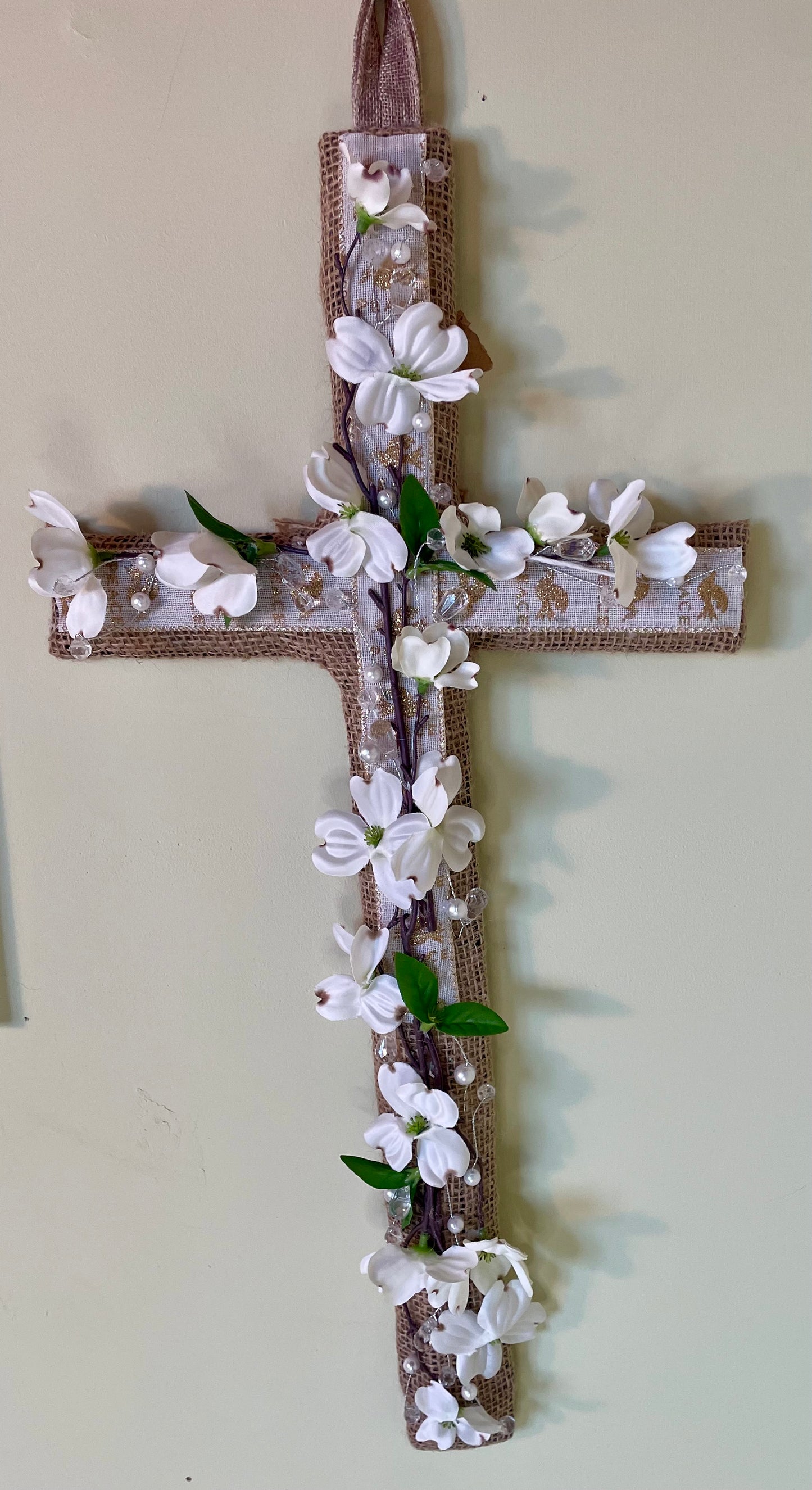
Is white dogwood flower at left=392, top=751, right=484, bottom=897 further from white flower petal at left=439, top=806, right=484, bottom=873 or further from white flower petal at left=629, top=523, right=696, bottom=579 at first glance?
white flower petal at left=629, top=523, right=696, bottom=579

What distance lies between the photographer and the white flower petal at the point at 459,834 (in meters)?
0.58

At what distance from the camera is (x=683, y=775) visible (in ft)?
2.21

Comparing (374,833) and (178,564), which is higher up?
(178,564)

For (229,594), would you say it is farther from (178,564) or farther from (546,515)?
(546,515)

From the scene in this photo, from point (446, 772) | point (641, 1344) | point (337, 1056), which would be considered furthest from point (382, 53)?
point (641, 1344)

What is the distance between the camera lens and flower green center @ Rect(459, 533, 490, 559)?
56cm

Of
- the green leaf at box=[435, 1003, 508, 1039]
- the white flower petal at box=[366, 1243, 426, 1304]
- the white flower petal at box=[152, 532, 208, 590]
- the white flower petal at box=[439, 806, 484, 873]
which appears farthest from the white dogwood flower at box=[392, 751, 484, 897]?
the white flower petal at box=[366, 1243, 426, 1304]

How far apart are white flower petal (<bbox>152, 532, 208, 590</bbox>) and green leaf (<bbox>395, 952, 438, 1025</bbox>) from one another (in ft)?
0.98

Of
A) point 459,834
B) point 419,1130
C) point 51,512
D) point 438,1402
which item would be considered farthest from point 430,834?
point 438,1402

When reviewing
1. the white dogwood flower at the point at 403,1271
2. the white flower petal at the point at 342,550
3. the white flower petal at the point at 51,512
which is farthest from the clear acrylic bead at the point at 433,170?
the white dogwood flower at the point at 403,1271

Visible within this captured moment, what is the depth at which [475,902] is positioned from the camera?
624 mm

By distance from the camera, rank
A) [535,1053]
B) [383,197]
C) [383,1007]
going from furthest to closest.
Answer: [535,1053], [383,1007], [383,197]

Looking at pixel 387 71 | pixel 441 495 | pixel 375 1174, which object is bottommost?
pixel 375 1174

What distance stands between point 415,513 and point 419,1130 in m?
0.45
